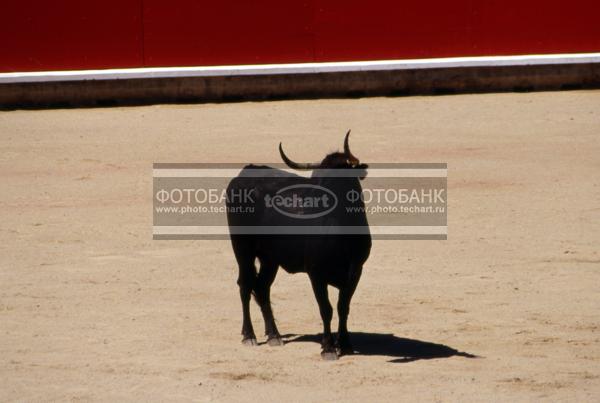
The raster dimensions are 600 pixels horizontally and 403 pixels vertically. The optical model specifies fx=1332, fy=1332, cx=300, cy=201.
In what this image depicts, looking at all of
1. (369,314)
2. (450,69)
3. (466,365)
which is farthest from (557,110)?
(466,365)

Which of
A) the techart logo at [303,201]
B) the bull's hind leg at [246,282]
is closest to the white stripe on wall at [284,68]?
the bull's hind leg at [246,282]

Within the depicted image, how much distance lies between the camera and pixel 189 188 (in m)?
10.7

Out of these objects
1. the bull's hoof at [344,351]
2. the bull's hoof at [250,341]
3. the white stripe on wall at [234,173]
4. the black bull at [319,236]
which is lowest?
the white stripe on wall at [234,173]

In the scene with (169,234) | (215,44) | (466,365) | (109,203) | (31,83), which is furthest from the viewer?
(215,44)

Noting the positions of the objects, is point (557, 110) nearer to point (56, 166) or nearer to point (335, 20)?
point (335, 20)

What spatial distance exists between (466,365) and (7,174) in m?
6.37

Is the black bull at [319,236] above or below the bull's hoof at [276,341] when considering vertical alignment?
above

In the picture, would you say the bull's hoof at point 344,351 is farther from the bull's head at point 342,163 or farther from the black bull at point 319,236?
the bull's head at point 342,163

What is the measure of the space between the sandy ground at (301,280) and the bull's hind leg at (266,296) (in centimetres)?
11

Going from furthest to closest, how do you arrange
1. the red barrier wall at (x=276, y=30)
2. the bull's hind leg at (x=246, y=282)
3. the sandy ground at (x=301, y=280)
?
1. the red barrier wall at (x=276, y=30)
2. the bull's hind leg at (x=246, y=282)
3. the sandy ground at (x=301, y=280)

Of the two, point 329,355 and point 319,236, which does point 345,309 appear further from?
point 319,236

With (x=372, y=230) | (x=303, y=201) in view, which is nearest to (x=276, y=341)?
(x=303, y=201)

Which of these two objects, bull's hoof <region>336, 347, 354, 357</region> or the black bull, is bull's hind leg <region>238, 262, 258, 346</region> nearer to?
the black bull

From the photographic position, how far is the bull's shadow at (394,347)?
253 inches
